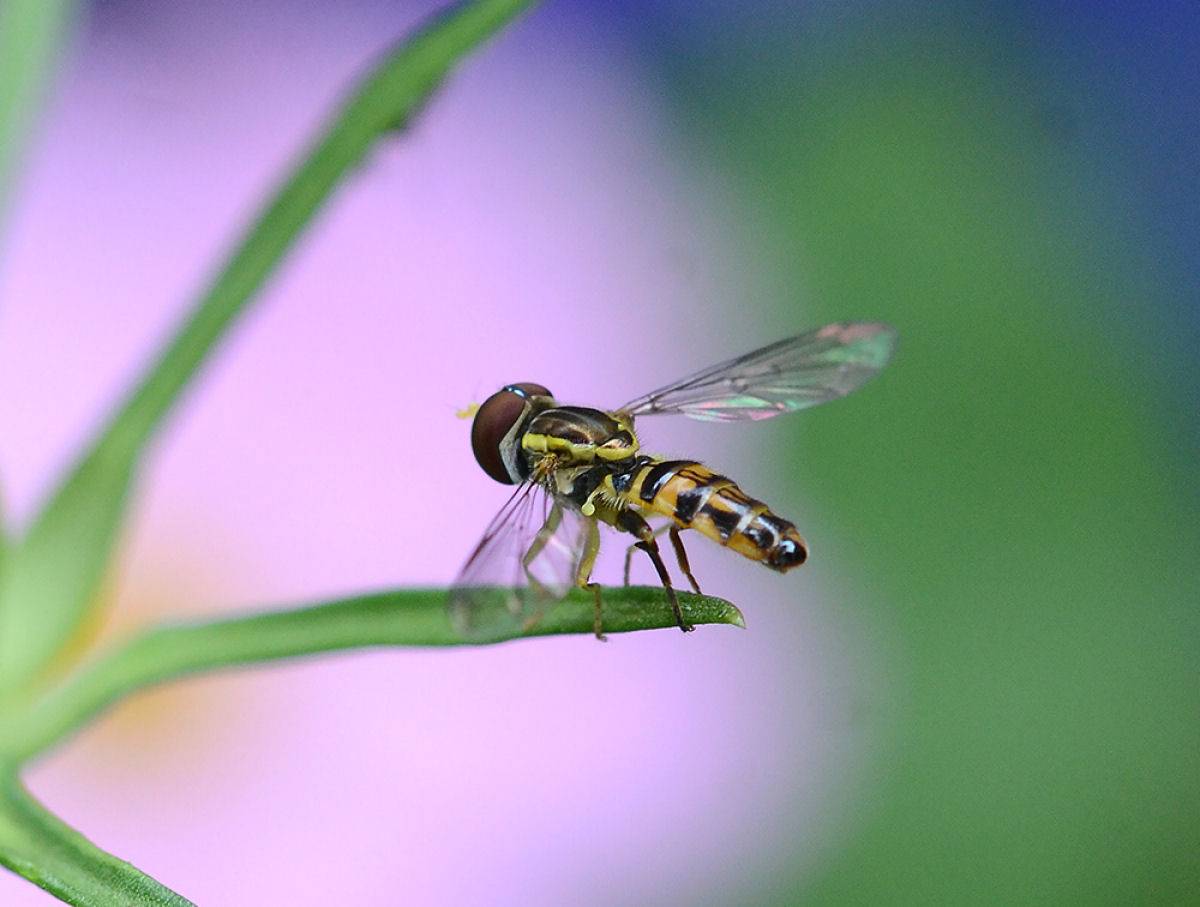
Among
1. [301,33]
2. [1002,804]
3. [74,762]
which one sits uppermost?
[301,33]

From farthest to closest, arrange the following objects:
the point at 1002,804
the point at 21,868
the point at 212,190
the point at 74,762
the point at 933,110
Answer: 1. the point at 933,110
2. the point at 212,190
3. the point at 1002,804
4. the point at 74,762
5. the point at 21,868

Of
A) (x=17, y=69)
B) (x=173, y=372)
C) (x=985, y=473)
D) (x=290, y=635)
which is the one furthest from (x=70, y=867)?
(x=985, y=473)

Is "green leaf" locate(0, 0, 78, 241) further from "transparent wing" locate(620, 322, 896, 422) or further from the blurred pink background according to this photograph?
the blurred pink background

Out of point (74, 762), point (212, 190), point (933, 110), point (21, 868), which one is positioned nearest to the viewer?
point (21, 868)

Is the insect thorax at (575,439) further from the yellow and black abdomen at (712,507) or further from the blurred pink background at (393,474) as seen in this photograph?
the blurred pink background at (393,474)

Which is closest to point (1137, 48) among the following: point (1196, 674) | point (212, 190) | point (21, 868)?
point (1196, 674)

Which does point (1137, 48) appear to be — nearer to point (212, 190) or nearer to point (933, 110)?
point (933, 110)

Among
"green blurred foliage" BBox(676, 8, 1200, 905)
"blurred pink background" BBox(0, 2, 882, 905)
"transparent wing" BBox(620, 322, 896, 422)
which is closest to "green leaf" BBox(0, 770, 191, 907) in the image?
"transparent wing" BBox(620, 322, 896, 422)
